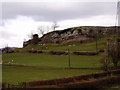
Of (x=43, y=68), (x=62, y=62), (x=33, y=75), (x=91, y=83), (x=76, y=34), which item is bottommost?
(x=91, y=83)

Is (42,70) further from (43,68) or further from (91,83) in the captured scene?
(91,83)

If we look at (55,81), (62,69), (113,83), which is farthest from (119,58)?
(55,81)

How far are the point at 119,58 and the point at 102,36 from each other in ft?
256

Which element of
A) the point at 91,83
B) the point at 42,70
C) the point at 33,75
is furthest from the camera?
the point at 42,70

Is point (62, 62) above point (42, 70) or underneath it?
above

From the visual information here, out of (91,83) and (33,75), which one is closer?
(91,83)

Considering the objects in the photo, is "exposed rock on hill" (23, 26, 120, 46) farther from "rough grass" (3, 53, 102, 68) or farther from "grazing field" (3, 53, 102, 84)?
"grazing field" (3, 53, 102, 84)

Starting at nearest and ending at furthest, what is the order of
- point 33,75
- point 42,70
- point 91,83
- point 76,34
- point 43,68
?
1. point 91,83
2. point 33,75
3. point 42,70
4. point 43,68
5. point 76,34

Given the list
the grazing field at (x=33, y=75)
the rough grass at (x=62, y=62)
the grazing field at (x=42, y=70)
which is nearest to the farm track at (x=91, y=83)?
the grazing field at (x=33, y=75)

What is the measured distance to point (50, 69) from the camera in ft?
189

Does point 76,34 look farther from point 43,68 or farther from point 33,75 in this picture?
point 33,75

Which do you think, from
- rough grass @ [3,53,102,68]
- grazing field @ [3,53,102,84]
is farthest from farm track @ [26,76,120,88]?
rough grass @ [3,53,102,68]

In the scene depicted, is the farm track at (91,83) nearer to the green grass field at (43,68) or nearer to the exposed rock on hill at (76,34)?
the green grass field at (43,68)

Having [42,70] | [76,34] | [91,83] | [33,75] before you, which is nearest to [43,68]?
[42,70]
